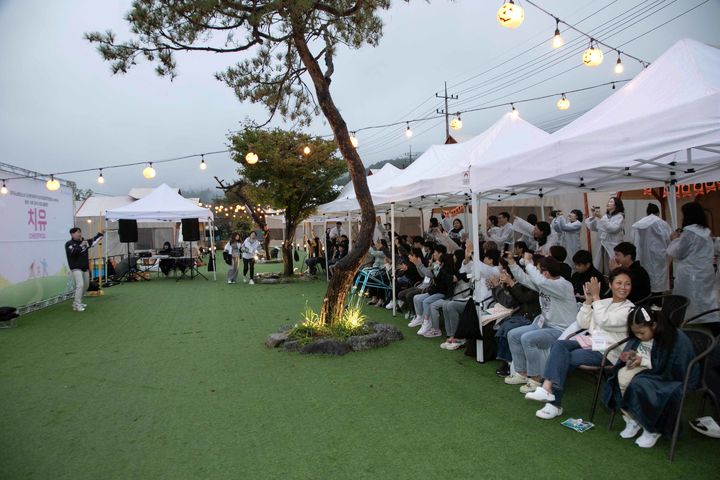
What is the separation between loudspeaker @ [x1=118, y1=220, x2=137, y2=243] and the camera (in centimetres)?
1409

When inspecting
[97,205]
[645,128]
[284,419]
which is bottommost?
[284,419]

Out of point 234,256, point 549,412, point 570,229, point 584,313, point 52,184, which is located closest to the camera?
point 549,412

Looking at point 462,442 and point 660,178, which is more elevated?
point 660,178

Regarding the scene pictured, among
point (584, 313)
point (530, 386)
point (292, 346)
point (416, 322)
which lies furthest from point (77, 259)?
point (584, 313)

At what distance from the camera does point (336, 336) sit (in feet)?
18.3

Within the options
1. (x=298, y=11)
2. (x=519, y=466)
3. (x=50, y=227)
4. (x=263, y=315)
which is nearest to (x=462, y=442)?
(x=519, y=466)

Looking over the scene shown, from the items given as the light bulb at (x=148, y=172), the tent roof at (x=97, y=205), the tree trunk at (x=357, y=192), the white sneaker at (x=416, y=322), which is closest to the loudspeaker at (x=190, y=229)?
the light bulb at (x=148, y=172)

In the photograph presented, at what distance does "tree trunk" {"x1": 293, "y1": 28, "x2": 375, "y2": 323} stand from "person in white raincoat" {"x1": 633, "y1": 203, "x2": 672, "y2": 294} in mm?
3613

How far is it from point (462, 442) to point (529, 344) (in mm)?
1191

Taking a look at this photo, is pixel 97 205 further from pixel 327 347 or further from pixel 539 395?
pixel 539 395

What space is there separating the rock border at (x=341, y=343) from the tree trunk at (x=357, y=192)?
0.56m

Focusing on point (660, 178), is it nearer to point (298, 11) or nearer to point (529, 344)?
point (529, 344)

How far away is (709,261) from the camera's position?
4.30m

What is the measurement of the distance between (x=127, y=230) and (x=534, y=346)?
13.8 m
